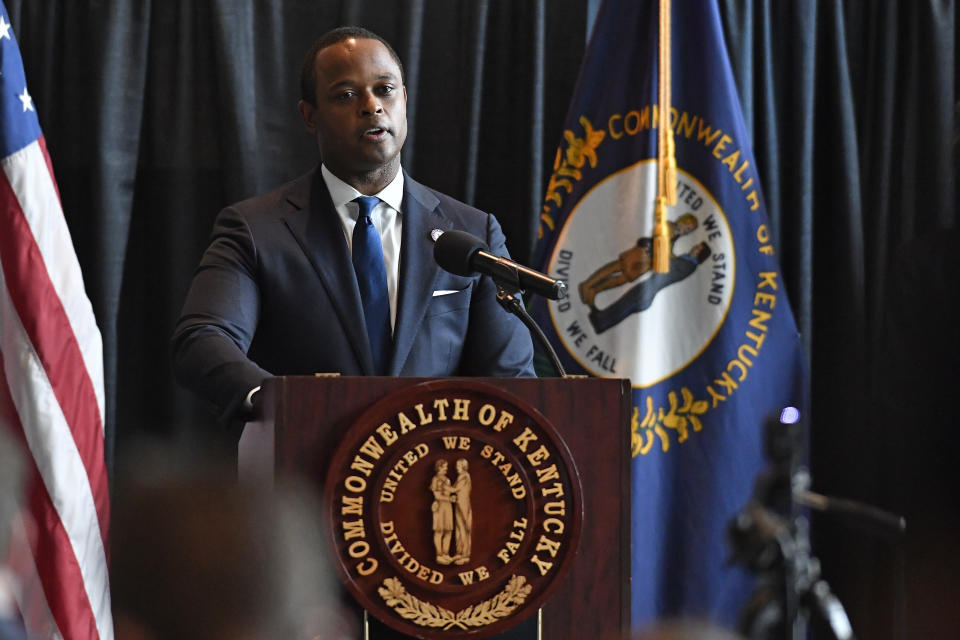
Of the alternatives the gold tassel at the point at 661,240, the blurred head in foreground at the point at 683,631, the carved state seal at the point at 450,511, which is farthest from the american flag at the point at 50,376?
the blurred head in foreground at the point at 683,631

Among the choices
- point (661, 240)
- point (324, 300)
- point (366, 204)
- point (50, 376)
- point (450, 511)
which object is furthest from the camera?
point (661, 240)

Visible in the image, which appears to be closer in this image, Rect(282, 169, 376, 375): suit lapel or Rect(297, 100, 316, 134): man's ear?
Rect(282, 169, 376, 375): suit lapel

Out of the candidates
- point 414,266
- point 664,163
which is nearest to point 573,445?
point 414,266

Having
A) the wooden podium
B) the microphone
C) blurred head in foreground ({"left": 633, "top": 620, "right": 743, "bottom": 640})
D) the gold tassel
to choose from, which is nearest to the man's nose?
the microphone

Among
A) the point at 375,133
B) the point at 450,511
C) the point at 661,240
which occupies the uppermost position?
the point at 375,133

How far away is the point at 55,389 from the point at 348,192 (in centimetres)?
96

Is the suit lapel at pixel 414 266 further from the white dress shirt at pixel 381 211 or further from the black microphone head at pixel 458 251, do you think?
the black microphone head at pixel 458 251

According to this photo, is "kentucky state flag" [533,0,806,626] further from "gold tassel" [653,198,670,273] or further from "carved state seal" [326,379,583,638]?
"carved state seal" [326,379,583,638]

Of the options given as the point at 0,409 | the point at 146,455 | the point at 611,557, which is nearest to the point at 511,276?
the point at 611,557

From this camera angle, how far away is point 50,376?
3.00 metres

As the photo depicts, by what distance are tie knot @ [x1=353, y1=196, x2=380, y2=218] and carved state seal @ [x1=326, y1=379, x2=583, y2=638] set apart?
0.93 metres

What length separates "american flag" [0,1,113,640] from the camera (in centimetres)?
290

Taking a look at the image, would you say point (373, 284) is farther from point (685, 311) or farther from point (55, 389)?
point (685, 311)

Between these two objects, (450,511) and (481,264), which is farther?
(481,264)
